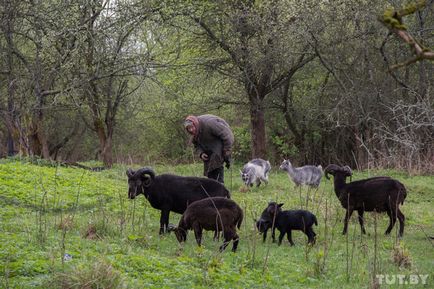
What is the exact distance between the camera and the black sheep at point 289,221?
11.8 metres

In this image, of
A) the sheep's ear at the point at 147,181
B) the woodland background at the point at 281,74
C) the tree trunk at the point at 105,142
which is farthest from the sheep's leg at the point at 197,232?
the tree trunk at the point at 105,142

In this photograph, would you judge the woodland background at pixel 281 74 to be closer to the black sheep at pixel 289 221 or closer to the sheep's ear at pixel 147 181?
the sheep's ear at pixel 147 181

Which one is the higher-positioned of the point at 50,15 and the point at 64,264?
the point at 50,15

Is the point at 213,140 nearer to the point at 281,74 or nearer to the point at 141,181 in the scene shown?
the point at 141,181

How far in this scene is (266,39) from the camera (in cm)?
2677

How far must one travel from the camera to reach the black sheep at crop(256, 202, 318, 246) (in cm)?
1177

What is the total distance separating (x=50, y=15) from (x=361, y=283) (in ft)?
27.4

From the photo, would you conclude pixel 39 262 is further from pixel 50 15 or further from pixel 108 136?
pixel 108 136

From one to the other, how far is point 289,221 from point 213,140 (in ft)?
13.9

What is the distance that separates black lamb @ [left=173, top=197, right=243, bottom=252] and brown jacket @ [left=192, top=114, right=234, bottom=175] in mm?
4568

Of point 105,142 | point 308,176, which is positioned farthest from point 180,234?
point 105,142

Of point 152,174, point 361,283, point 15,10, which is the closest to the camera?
point 361,283

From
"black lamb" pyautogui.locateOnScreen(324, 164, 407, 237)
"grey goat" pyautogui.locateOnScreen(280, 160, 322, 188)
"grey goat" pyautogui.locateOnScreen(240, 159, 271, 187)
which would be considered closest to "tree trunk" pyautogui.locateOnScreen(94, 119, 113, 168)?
"grey goat" pyautogui.locateOnScreen(240, 159, 271, 187)

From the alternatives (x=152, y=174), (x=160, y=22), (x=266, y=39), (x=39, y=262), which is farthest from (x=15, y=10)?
(x=266, y=39)
